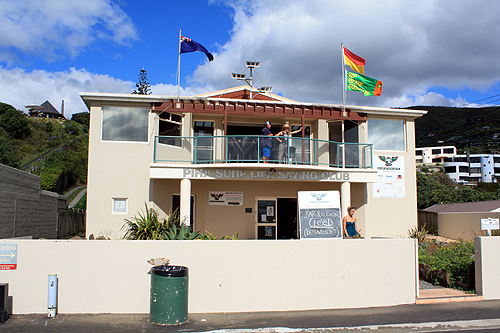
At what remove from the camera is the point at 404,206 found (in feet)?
53.4

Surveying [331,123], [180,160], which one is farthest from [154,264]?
[331,123]

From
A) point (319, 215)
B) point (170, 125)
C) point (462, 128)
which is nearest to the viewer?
point (319, 215)

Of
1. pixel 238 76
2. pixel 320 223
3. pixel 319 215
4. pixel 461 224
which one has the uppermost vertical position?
pixel 238 76

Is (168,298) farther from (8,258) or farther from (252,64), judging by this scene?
(252,64)

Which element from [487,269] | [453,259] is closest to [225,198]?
[453,259]

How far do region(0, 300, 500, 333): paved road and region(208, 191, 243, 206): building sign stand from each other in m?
8.24

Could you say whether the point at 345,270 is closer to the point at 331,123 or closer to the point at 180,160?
the point at 180,160

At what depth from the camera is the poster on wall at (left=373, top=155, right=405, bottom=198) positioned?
637 inches

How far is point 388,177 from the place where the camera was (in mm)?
16281

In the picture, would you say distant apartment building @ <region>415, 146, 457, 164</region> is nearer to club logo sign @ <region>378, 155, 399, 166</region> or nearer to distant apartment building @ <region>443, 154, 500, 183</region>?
distant apartment building @ <region>443, 154, 500, 183</region>

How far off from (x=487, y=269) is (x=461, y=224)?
10.6 m

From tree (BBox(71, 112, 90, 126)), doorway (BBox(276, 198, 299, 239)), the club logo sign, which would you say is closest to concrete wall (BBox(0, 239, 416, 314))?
doorway (BBox(276, 198, 299, 239))

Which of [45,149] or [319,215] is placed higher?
[45,149]

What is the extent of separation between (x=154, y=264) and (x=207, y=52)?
9.71 metres
